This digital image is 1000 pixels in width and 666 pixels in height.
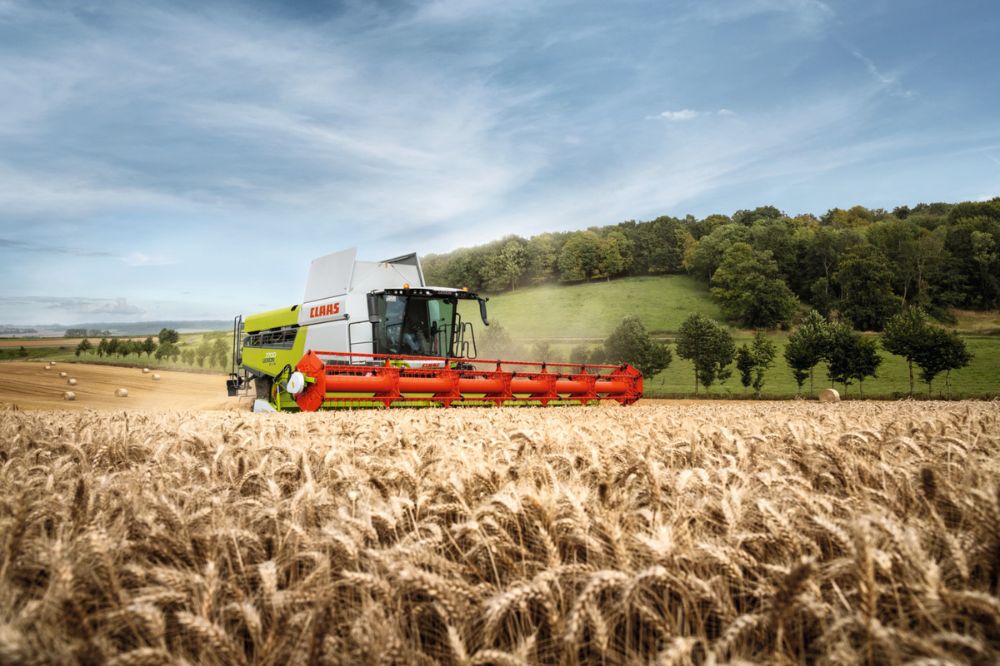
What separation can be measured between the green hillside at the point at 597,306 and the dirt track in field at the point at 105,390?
37447 millimetres

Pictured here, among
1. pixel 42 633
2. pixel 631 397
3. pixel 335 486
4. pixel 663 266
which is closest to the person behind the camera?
pixel 42 633

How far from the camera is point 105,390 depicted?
1073 inches

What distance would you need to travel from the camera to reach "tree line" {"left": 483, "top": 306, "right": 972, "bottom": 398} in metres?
38.7

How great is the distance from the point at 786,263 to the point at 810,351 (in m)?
57.6

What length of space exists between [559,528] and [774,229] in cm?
10543

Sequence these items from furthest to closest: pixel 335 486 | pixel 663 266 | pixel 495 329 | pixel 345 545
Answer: pixel 663 266 < pixel 495 329 < pixel 335 486 < pixel 345 545

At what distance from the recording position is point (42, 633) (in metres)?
1.52

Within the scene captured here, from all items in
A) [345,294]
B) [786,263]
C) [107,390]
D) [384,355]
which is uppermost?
[786,263]

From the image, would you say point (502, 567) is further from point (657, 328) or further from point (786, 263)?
point (786, 263)

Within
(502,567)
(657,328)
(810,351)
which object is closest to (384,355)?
(502,567)

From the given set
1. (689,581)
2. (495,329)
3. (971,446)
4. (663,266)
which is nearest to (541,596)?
(689,581)

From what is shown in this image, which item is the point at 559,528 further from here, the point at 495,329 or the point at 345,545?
the point at 495,329

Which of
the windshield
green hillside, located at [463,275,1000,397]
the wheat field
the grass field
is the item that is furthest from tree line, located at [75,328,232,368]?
the wheat field

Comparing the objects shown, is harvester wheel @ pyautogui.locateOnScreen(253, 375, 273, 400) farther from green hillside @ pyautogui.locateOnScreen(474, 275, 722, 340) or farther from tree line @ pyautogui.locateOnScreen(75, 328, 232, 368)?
green hillside @ pyautogui.locateOnScreen(474, 275, 722, 340)
